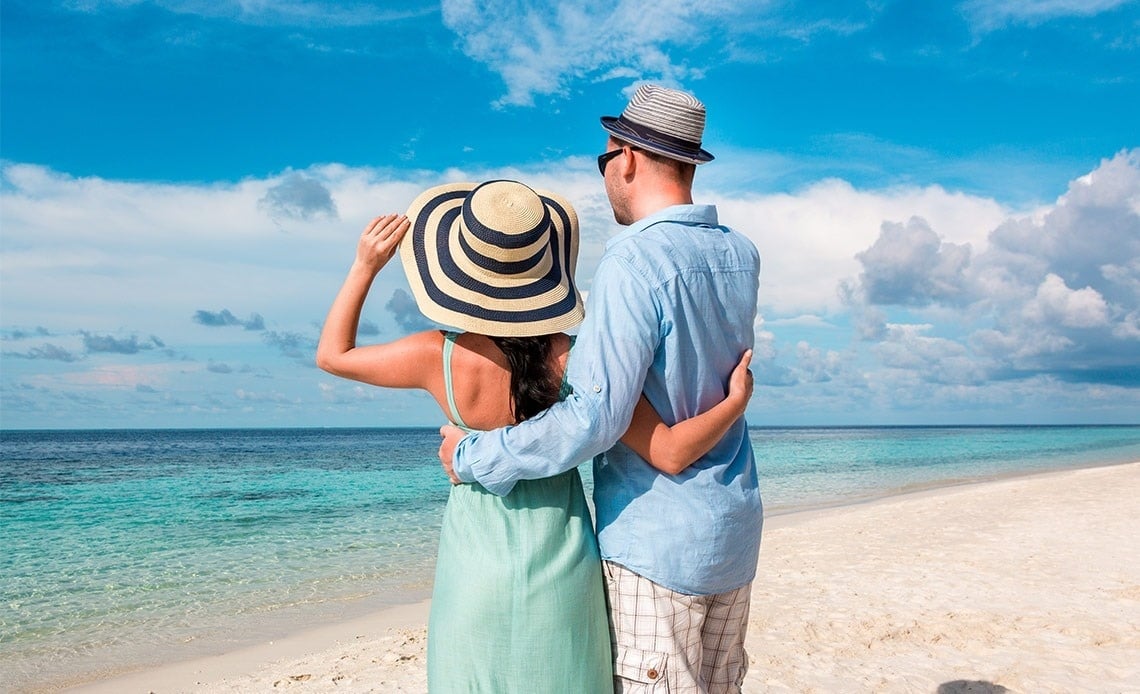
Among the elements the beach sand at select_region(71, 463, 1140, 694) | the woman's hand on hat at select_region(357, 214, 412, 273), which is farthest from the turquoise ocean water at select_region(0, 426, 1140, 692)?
the woman's hand on hat at select_region(357, 214, 412, 273)

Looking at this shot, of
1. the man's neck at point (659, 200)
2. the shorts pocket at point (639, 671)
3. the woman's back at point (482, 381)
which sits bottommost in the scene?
the shorts pocket at point (639, 671)

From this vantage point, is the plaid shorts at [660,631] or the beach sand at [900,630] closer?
the plaid shorts at [660,631]

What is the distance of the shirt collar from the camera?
6.47 ft

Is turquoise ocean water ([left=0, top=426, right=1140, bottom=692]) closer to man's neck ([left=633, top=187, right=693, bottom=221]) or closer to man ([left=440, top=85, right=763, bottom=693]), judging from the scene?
man ([left=440, top=85, right=763, bottom=693])

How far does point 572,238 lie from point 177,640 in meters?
6.19

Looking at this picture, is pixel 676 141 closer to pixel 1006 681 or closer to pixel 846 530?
pixel 1006 681

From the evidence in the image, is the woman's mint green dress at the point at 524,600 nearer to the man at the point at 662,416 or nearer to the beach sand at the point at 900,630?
the man at the point at 662,416

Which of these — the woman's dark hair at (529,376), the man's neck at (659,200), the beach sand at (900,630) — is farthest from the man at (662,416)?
the beach sand at (900,630)

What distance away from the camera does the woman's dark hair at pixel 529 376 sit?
2.04 meters

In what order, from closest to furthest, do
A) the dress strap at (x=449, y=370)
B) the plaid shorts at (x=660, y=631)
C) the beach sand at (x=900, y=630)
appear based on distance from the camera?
1. the plaid shorts at (x=660, y=631)
2. the dress strap at (x=449, y=370)
3. the beach sand at (x=900, y=630)

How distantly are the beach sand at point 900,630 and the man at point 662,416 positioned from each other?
308 centimetres

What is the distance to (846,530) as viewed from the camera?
1086cm

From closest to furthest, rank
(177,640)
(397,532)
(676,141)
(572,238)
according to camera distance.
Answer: (676,141), (572,238), (177,640), (397,532)

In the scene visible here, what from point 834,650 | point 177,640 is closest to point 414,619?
point 177,640
